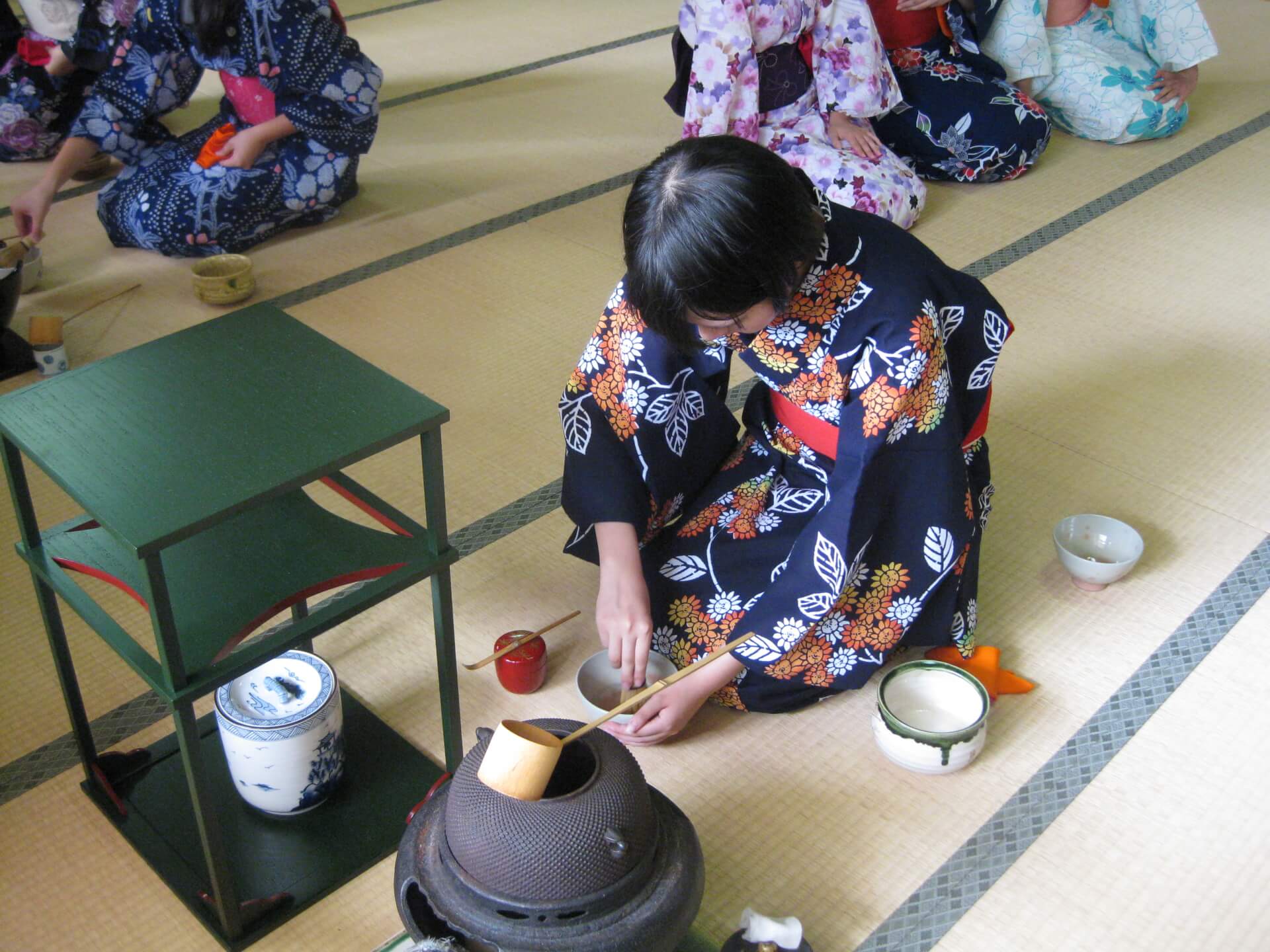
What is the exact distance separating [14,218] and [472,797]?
262cm

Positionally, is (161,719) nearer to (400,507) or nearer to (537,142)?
(400,507)

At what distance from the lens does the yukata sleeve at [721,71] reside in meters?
3.19

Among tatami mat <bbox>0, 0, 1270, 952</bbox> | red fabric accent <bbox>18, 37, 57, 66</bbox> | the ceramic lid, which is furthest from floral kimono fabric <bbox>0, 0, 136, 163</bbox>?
the ceramic lid

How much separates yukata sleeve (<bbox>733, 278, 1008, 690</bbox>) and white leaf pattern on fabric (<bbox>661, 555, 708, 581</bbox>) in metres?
0.12

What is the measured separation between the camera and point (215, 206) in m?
3.20

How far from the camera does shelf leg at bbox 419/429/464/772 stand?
1450mm

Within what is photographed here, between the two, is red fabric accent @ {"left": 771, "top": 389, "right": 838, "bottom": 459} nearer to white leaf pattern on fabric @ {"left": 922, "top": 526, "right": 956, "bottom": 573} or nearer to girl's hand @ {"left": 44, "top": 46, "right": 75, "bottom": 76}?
white leaf pattern on fabric @ {"left": 922, "top": 526, "right": 956, "bottom": 573}

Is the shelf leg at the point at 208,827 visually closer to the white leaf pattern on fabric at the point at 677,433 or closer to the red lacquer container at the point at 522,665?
the red lacquer container at the point at 522,665

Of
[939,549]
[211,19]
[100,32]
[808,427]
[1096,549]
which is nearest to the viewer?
[939,549]

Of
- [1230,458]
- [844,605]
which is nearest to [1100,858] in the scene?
[844,605]

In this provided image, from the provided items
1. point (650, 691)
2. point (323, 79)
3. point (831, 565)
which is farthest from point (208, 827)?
point (323, 79)

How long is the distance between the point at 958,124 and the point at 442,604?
2655 millimetres

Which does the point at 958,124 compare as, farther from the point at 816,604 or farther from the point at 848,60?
the point at 816,604

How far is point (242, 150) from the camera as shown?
3.24 metres
